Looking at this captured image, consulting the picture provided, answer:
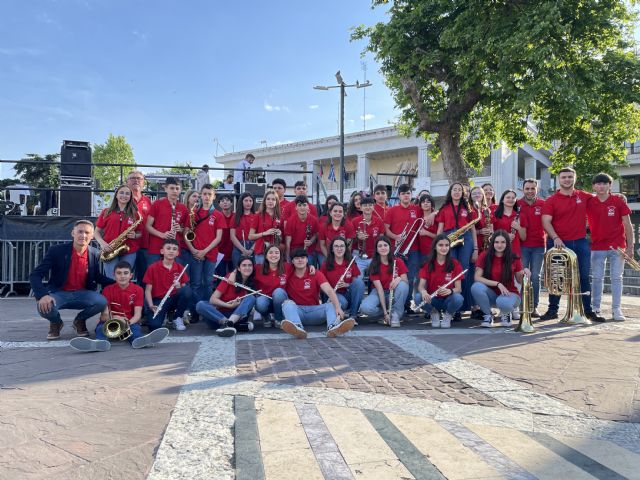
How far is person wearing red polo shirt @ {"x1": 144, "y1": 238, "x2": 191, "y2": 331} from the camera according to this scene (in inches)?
249

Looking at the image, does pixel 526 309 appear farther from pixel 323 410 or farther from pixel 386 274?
pixel 323 410

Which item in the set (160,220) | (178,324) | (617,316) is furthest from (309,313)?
(617,316)

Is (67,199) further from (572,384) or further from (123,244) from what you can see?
(572,384)

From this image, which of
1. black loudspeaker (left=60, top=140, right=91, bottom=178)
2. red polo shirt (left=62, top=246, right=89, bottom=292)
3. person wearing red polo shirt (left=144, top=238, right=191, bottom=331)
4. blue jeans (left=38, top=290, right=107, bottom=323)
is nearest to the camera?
blue jeans (left=38, top=290, right=107, bottom=323)

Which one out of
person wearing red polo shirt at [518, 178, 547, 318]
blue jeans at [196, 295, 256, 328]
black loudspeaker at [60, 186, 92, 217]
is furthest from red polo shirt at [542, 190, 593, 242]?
Result: black loudspeaker at [60, 186, 92, 217]

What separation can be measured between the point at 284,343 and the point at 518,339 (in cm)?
257

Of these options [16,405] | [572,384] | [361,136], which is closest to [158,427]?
[16,405]

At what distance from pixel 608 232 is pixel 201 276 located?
5.58m

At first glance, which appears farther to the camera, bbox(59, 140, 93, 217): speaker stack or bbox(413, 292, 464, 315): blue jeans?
bbox(59, 140, 93, 217): speaker stack

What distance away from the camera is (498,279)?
667cm

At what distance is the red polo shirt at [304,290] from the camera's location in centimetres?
650

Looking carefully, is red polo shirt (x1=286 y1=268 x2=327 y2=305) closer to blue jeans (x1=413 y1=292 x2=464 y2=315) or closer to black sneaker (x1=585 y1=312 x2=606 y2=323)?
blue jeans (x1=413 y1=292 x2=464 y2=315)

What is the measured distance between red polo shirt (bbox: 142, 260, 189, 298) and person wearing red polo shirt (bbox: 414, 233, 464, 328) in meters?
3.20

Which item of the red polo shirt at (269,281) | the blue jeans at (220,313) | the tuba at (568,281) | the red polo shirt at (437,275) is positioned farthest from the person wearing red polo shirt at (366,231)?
the tuba at (568,281)
